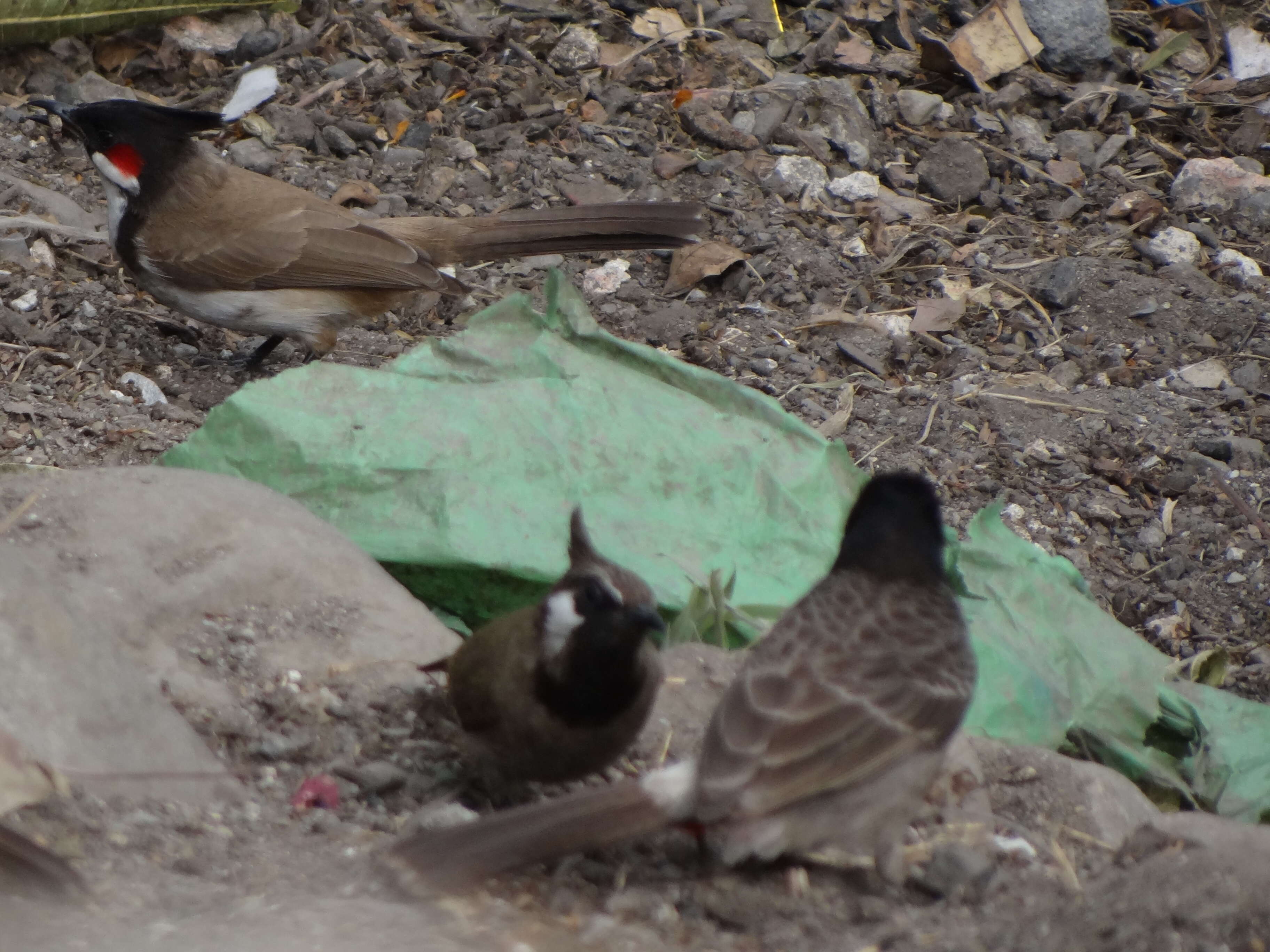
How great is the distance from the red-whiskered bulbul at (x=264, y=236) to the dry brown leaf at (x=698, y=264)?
0.71 ft

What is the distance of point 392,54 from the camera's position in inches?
301

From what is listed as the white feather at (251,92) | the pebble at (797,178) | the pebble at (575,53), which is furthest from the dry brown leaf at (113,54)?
the pebble at (797,178)

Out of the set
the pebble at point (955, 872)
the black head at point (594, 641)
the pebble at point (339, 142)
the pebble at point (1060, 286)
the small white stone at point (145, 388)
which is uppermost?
the black head at point (594, 641)

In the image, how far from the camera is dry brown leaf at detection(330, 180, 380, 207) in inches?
265

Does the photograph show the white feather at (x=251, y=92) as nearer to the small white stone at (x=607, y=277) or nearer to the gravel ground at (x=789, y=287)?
the gravel ground at (x=789, y=287)

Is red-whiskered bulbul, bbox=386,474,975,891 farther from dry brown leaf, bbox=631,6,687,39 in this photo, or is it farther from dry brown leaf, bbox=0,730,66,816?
dry brown leaf, bbox=631,6,687,39

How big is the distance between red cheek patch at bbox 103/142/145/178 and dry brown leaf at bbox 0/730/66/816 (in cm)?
380

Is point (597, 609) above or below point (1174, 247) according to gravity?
above

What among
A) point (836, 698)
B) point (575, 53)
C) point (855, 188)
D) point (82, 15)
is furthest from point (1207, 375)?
point (82, 15)

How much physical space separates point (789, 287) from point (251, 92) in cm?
290

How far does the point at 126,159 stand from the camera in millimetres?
6008

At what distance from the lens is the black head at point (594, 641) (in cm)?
292

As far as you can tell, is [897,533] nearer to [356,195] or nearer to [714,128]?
[356,195]

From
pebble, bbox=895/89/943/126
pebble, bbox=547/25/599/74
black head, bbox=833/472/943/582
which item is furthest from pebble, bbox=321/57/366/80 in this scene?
black head, bbox=833/472/943/582
